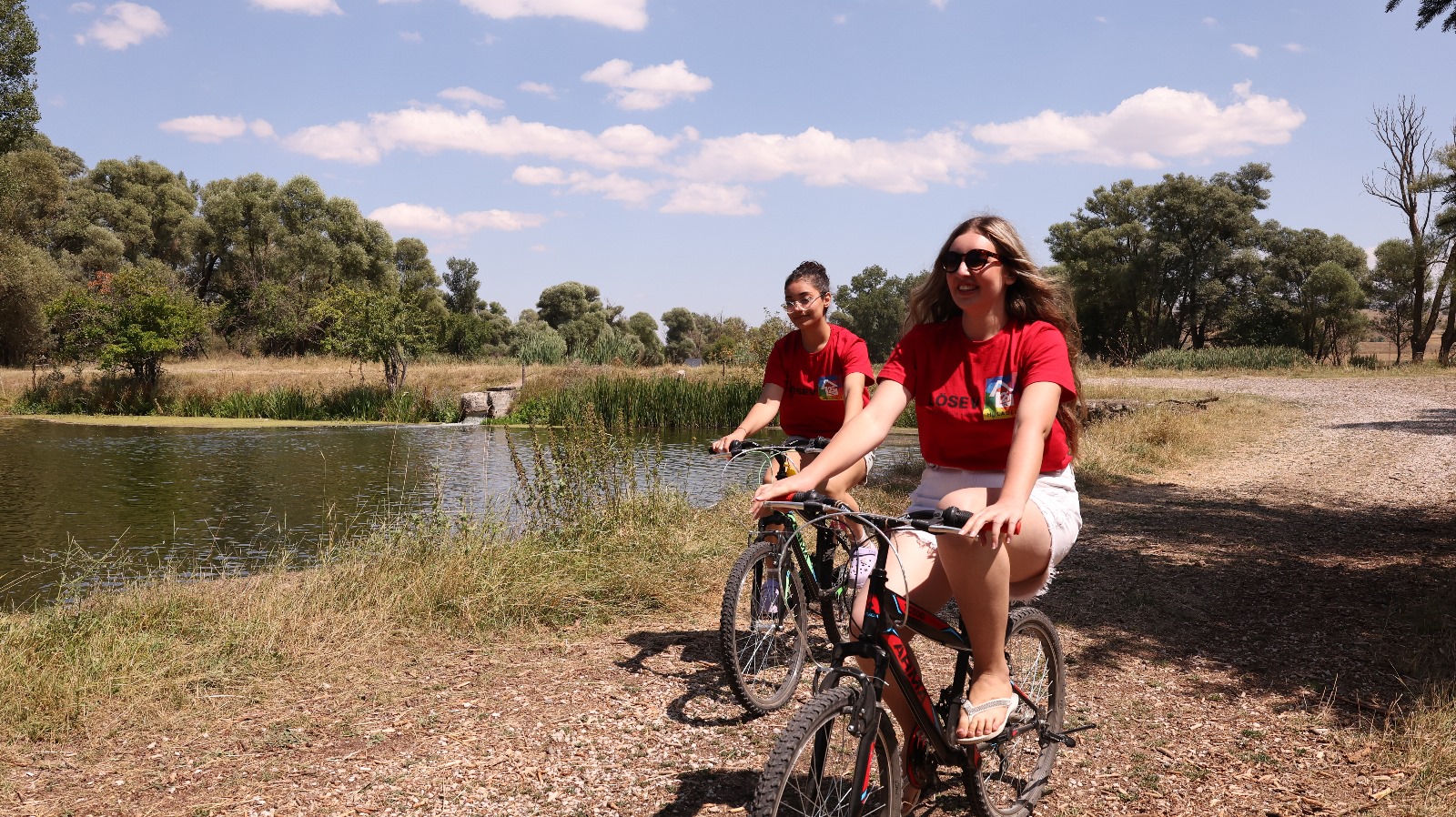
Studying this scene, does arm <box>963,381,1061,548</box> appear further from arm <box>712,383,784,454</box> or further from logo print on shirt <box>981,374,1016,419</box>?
arm <box>712,383,784,454</box>

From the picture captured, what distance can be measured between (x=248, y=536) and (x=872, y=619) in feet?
29.1

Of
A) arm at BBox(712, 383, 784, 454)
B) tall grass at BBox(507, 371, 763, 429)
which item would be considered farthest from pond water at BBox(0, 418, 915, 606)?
arm at BBox(712, 383, 784, 454)

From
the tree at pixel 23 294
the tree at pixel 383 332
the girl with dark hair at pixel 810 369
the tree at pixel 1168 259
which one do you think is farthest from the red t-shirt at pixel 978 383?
the tree at pixel 1168 259

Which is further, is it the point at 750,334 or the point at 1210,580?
the point at 750,334

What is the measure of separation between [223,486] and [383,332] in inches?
517

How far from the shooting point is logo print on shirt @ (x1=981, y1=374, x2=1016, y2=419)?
2332 mm

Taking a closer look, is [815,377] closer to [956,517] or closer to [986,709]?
[986,709]

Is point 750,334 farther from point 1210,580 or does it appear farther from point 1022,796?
point 1022,796

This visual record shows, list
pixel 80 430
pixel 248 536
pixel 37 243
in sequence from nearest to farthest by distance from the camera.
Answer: pixel 248 536, pixel 80 430, pixel 37 243

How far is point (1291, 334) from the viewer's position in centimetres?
3994

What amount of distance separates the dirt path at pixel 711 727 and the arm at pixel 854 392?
1351mm

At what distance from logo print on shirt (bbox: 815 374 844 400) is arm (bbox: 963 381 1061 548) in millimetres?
1692

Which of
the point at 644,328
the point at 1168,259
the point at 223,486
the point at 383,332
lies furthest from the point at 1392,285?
the point at 223,486

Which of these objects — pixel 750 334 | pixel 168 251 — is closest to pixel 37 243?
pixel 168 251
